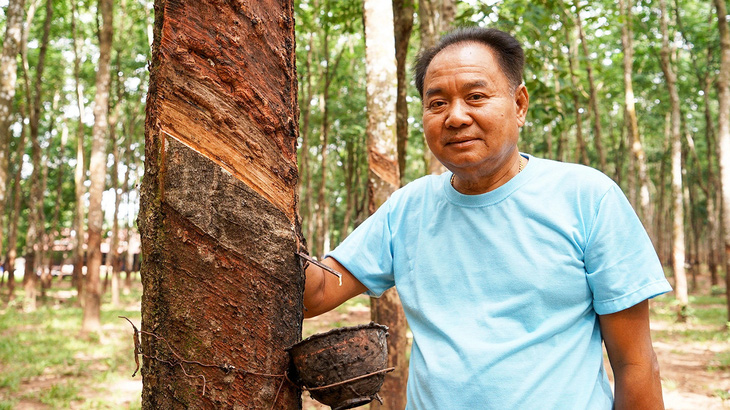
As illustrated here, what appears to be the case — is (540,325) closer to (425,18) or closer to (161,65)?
(161,65)

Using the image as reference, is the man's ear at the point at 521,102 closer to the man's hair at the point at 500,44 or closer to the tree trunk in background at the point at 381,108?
the man's hair at the point at 500,44

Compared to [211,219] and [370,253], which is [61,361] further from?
[211,219]

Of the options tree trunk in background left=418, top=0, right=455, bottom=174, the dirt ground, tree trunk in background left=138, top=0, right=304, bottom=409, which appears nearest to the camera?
tree trunk in background left=138, top=0, right=304, bottom=409

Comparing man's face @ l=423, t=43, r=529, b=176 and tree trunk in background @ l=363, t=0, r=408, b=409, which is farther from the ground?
tree trunk in background @ l=363, t=0, r=408, b=409

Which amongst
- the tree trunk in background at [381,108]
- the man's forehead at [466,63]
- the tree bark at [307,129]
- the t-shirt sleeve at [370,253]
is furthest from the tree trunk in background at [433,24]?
the tree bark at [307,129]

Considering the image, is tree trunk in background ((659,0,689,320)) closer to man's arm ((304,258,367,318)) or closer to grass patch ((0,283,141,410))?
grass patch ((0,283,141,410))

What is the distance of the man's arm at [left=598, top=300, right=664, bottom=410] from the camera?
148 cm

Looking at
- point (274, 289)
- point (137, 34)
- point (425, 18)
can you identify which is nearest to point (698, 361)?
point (425, 18)

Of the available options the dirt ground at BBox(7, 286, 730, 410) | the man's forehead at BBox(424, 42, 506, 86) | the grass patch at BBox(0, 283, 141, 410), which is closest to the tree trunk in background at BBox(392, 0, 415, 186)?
the dirt ground at BBox(7, 286, 730, 410)

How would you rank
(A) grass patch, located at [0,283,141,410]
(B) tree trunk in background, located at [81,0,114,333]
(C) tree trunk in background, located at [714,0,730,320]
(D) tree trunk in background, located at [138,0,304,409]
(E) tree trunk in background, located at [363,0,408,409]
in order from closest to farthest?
(D) tree trunk in background, located at [138,0,304,409], (E) tree trunk in background, located at [363,0,408,409], (A) grass patch, located at [0,283,141,410], (C) tree trunk in background, located at [714,0,730,320], (B) tree trunk in background, located at [81,0,114,333]

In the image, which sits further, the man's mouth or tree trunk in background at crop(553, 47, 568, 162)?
tree trunk in background at crop(553, 47, 568, 162)

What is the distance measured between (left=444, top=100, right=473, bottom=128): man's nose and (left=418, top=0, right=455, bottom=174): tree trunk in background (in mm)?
3662

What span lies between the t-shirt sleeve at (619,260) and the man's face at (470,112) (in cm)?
32

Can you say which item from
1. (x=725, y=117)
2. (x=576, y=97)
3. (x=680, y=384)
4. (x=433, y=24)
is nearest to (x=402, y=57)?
(x=433, y=24)
